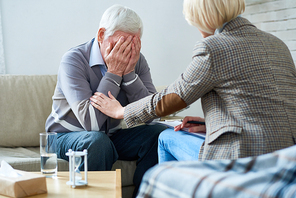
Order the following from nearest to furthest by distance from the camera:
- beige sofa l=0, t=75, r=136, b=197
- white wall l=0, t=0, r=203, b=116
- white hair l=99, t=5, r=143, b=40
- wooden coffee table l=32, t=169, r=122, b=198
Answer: wooden coffee table l=32, t=169, r=122, b=198
white hair l=99, t=5, r=143, b=40
beige sofa l=0, t=75, r=136, b=197
white wall l=0, t=0, r=203, b=116

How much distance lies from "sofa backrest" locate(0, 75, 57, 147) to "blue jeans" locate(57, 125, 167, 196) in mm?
399

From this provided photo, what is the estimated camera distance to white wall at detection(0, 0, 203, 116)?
2326mm

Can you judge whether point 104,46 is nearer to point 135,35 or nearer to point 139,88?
point 135,35

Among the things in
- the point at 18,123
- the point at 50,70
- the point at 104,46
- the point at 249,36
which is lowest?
the point at 18,123

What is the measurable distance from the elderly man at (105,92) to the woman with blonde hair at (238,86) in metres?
0.55

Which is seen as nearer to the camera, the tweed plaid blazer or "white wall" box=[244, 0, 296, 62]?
the tweed plaid blazer

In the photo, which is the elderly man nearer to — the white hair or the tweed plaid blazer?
the white hair

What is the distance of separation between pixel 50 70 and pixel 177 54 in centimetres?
114

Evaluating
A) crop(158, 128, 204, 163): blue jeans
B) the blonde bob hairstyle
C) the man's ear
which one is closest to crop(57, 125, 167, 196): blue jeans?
crop(158, 128, 204, 163): blue jeans

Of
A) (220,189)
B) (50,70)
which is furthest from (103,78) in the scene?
(220,189)

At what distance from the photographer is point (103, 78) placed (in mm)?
1600

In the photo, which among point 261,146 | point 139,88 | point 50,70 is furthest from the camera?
point 50,70

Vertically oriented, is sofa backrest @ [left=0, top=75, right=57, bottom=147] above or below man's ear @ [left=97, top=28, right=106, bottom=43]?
below

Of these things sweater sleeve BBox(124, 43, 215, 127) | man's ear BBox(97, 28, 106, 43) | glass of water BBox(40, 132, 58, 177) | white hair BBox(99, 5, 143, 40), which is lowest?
glass of water BBox(40, 132, 58, 177)
